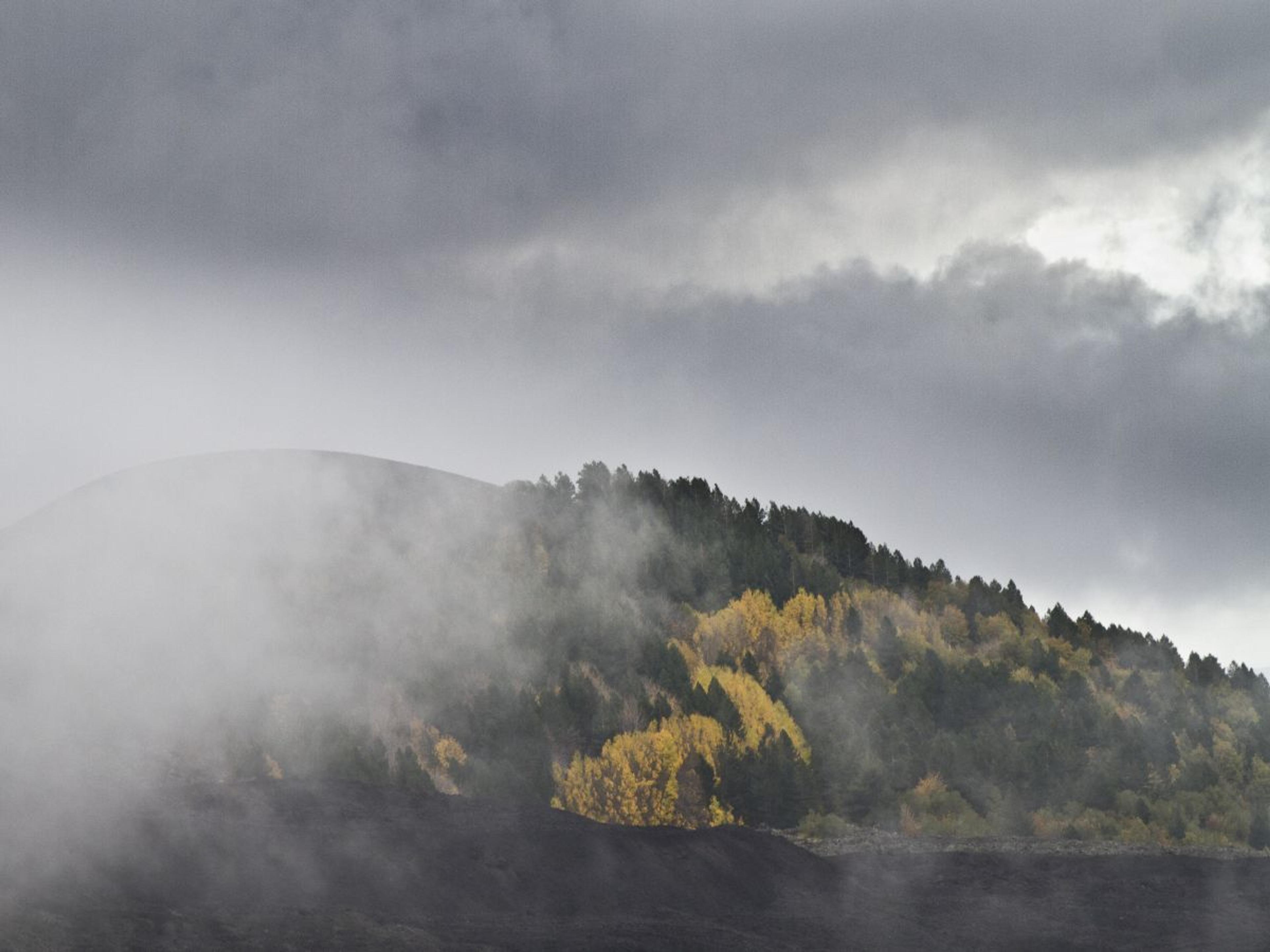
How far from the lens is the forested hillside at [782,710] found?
70.9 m

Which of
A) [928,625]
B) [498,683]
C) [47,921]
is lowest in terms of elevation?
[47,921]

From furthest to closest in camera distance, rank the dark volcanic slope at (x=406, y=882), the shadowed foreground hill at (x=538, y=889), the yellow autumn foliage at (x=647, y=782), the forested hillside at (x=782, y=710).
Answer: the forested hillside at (x=782, y=710) < the yellow autumn foliage at (x=647, y=782) < the shadowed foreground hill at (x=538, y=889) < the dark volcanic slope at (x=406, y=882)

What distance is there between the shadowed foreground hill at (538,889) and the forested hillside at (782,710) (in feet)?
47.1

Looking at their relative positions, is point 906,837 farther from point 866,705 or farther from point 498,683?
point 498,683

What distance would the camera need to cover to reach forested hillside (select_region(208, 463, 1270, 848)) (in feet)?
233

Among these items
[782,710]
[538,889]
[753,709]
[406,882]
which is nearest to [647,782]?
[753,709]

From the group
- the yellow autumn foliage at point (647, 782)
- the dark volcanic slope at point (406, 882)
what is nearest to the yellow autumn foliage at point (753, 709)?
the yellow autumn foliage at point (647, 782)

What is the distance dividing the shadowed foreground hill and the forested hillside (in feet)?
47.1

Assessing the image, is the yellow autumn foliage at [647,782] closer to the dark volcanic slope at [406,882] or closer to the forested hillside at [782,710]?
the forested hillside at [782,710]

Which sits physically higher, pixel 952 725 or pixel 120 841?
pixel 952 725

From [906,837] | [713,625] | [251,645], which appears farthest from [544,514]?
[906,837]

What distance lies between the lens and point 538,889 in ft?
154

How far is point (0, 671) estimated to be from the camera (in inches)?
3184

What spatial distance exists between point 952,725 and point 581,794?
24.2 m
